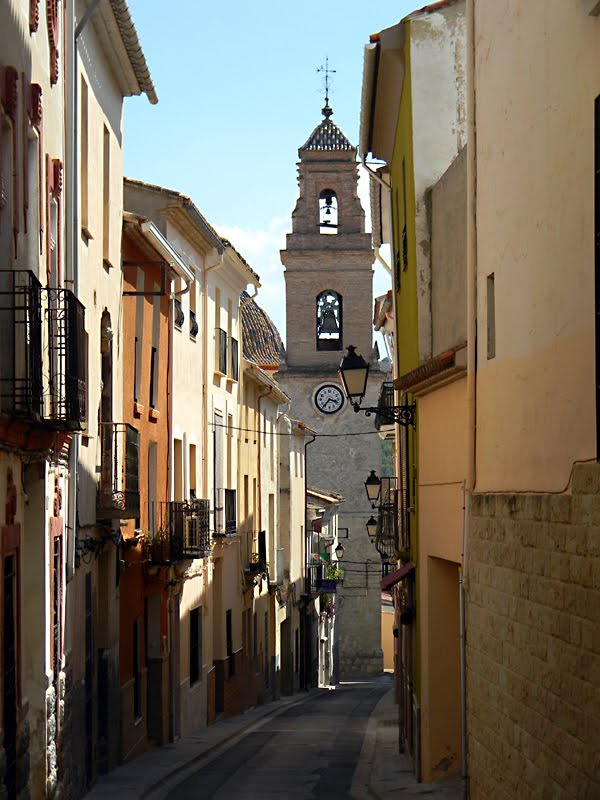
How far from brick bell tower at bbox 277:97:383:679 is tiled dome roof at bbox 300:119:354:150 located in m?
0.04

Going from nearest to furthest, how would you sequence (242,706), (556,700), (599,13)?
(599,13) < (556,700) < (242,706)

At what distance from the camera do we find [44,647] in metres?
13.0

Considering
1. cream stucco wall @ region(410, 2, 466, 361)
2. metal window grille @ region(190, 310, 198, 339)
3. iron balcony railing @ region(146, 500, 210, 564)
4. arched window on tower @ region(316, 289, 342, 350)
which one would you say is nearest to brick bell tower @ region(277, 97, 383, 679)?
arched window on tower @ region(316, 289, 342, 350)

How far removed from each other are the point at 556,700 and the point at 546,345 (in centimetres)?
235

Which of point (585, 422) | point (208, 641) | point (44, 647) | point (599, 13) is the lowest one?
point (208, 641)

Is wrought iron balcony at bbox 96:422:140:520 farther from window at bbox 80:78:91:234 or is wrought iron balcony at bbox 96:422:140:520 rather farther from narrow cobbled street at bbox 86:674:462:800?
narrow cobbled street at bbox 86:674:462:800

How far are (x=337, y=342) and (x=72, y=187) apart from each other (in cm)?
3982

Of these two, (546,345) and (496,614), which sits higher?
(546,345)

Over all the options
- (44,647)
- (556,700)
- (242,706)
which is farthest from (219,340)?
(556,700)

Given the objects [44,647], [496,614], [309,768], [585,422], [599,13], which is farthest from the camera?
[309,768]

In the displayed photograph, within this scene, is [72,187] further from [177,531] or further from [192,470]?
[192,470]

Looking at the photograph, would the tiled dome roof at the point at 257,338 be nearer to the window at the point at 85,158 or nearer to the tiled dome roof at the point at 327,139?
the tiled dome roof at the point at 327,139

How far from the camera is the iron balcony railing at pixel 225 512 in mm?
28750

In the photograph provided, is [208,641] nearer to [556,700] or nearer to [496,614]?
[496,614]
